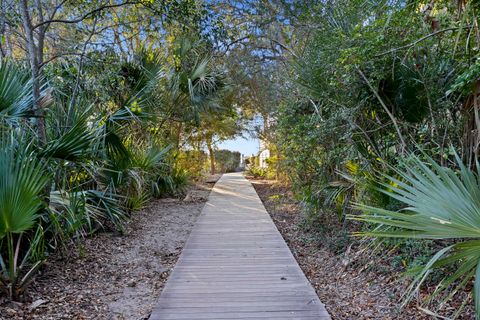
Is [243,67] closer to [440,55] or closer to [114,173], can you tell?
[114,173]

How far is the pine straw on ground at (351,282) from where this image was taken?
104 inches

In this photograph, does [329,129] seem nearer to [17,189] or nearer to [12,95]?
[17,189]

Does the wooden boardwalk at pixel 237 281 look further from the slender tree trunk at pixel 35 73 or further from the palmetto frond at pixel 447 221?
the slender tree trunk at pixel 35 73

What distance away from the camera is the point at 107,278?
3.45m

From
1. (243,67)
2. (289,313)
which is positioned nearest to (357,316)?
(289,313)

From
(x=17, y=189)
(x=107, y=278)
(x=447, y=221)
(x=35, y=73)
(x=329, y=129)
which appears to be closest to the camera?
(x=447, y=221)

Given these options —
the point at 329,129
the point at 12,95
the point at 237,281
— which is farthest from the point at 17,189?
the point at 329,129

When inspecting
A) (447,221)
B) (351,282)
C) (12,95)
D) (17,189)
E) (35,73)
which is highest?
(35,73)

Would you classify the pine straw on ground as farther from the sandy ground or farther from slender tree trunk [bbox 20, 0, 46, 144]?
slender tree trunk [bbox 20, 0, 46, 144]

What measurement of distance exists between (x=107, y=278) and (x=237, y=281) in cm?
139

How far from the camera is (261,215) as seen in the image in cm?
666

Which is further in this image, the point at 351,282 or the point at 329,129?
the point at 329,129

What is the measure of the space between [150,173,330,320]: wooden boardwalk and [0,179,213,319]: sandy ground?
9.3 inches

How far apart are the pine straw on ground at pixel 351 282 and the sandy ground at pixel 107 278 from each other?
1608mm
